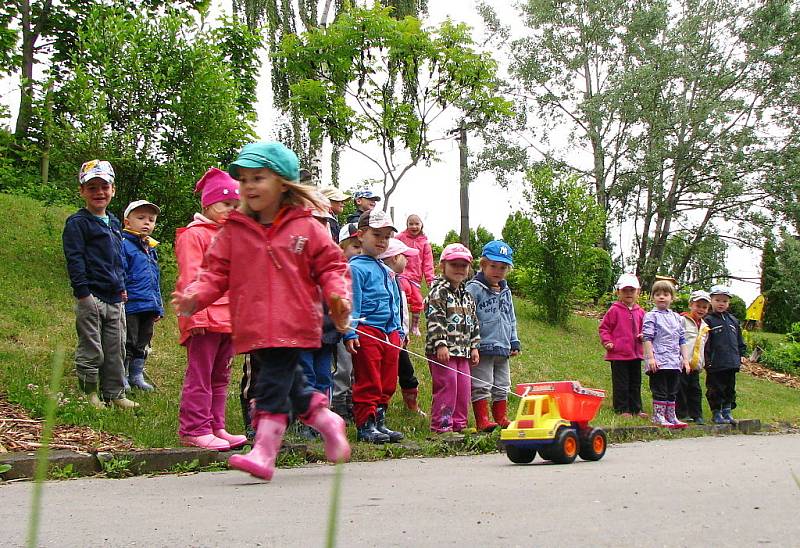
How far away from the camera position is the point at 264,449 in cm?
407

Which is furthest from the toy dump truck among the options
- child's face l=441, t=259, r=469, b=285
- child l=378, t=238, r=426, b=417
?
child's face l=441, t=259, r=469, b=285

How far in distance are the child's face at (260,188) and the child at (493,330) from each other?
14.5 feet

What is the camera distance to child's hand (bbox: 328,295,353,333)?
4.04 meters

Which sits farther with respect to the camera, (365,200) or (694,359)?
(694,359)

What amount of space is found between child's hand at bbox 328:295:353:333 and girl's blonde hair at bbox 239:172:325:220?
0.55 metres

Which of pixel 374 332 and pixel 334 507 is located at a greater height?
pixel 334 507

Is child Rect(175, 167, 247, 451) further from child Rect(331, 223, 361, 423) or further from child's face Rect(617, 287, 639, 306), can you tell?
child's face Rect(617, 287, 639, 306)

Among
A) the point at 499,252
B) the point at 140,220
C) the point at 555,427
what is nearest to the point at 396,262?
the point at 499,252

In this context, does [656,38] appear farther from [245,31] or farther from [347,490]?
[347,490]

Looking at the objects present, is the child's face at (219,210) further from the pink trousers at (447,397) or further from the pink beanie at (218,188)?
the pink trousers at (447,397)

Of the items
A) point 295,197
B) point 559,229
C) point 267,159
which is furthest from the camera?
point 559,229

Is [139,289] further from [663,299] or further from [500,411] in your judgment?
[663,299]

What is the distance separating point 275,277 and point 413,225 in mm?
7085

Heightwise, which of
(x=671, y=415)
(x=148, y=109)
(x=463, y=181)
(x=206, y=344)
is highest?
(x=463, y=181)
